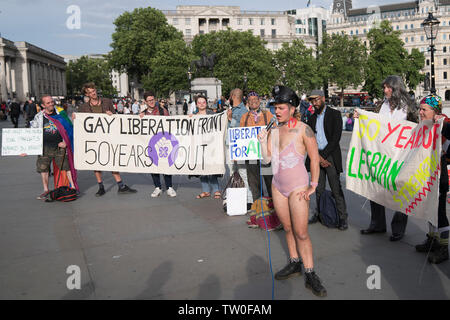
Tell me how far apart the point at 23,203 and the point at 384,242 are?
21.0 feet

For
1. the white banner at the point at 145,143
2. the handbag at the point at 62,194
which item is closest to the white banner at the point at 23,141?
the handbag at the point at 62,194

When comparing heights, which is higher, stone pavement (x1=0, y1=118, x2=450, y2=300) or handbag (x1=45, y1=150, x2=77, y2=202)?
handbag (x1=45, y1=150, x2=77, y2=202)

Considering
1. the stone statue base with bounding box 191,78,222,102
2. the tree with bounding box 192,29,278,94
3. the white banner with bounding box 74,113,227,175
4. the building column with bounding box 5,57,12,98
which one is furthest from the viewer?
the building column with bounding box 5,57,12,98

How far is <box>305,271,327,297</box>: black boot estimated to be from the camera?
3999 millimetres

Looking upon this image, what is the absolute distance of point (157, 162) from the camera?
27.4 ft

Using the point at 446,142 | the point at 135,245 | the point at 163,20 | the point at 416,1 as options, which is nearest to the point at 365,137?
the point at 446,142

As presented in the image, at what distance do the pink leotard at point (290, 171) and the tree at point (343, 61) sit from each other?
2875 inches

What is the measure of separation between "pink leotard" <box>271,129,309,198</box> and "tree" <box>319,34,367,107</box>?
240 feet

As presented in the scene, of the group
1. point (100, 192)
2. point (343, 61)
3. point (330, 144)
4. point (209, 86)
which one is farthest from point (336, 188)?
point (343, 61)

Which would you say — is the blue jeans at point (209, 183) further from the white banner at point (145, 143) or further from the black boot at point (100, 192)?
the black boot at point (100, 192)

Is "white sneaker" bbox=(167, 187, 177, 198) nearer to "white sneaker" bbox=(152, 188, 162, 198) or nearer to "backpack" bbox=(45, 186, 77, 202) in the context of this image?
"white sneaker" bbox=(152, 188, 162, 198)

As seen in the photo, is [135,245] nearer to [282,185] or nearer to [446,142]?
[282,185]

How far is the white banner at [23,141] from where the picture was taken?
814 cm

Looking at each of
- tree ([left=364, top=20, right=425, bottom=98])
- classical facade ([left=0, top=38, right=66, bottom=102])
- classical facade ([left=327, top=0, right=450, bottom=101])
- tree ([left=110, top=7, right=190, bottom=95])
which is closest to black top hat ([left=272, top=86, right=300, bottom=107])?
tree ([left=364, top=20, right=425, bottom=98])
